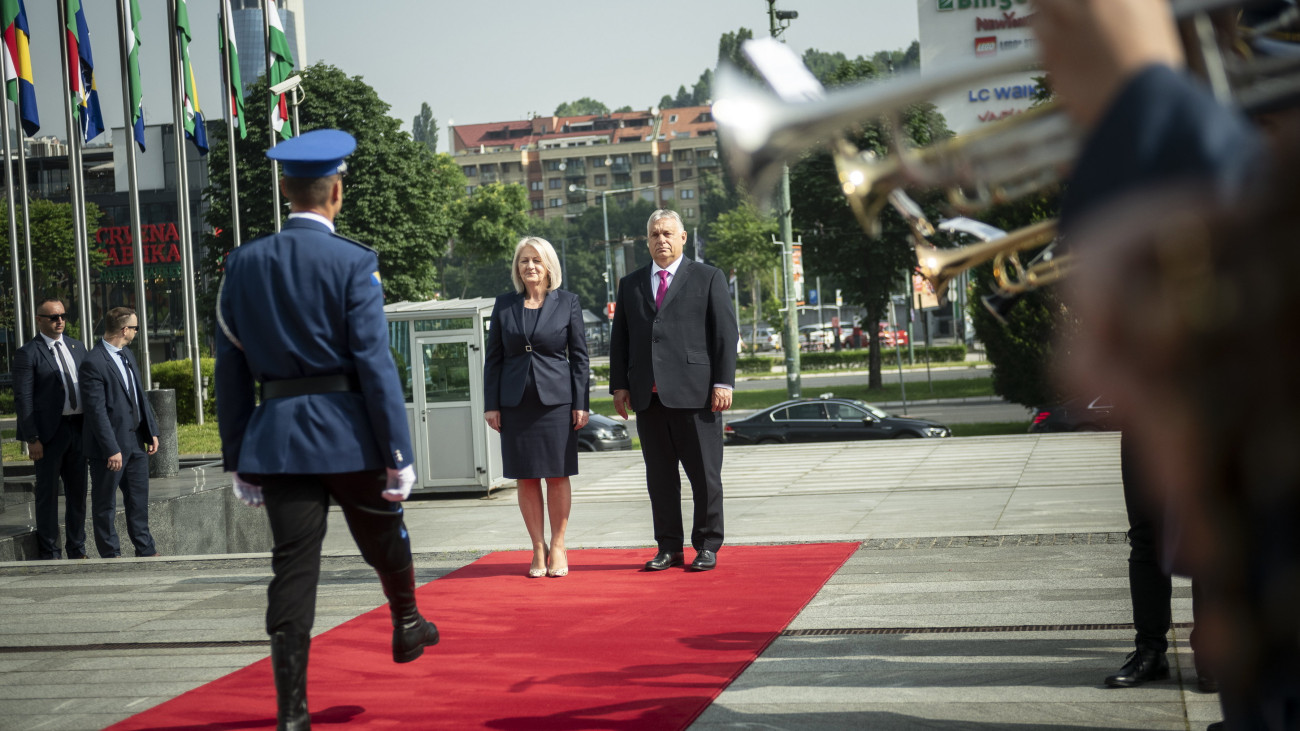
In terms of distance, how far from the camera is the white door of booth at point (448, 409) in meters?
13.3

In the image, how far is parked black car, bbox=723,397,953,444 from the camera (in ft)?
89.4

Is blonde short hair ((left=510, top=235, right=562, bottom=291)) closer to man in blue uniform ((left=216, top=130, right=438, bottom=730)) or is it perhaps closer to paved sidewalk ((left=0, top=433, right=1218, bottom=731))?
paved sidewalk ((left=0, top=433, right=1218, bottom=731))

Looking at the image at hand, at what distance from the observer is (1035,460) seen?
44.8 feet

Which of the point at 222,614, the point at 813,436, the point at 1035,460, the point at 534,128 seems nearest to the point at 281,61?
A: the point at 813,436

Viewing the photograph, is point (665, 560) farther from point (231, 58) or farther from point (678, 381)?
point (231, 58)

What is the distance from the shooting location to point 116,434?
33.1 feet

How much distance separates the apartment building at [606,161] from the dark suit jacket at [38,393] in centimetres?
14587

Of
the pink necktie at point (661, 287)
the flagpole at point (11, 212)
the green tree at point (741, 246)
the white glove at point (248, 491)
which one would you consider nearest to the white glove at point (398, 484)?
the white glove at point (248, 491)

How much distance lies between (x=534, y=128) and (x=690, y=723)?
181m

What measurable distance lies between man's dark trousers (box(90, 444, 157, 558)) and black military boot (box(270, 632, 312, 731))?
6.61 meters

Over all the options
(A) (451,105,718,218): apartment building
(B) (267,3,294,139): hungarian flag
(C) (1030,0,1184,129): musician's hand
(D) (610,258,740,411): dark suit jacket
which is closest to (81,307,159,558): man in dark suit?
(D) (610,258,740,411): dark suit jacket

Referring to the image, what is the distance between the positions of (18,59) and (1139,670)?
2462cm

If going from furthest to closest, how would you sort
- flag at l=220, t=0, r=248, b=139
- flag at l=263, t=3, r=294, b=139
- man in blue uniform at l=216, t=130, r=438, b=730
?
flag at l=220, t=0, r=248, b=139, flag at l=263, t=3, r=294, b=139, man in blue uniform at l=216, t=130, r=438, b=730

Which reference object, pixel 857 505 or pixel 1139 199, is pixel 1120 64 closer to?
pixel 1139 199
